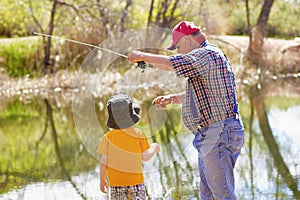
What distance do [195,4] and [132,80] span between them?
4660 millimetres

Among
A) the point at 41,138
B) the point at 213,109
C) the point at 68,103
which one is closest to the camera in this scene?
the point at 213,109

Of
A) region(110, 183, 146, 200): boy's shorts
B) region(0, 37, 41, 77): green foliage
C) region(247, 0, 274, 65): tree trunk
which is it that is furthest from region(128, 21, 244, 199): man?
region(0, 37, 41, 77): green foliage

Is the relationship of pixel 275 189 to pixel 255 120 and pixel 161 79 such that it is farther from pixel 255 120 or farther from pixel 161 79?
→ pixel 161 79

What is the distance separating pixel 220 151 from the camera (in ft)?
10.6

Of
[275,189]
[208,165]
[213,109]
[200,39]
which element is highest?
[200,39]

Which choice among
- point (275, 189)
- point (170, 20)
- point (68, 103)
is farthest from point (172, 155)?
point (170, 20)

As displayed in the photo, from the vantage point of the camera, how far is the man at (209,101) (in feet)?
10.2

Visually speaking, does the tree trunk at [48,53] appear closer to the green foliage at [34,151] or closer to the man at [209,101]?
the green foliage at [34,151]

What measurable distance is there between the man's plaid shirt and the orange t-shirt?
1.07 feet

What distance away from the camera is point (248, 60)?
14805 mm

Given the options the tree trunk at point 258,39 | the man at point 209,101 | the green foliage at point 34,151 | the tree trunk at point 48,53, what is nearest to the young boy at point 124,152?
the man at point 209,101

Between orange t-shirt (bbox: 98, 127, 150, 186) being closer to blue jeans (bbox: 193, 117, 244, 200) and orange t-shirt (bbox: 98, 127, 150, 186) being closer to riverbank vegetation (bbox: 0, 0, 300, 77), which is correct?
blue jeans (bbox: 193, 117, 244, 200)

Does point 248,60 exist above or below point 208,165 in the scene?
below

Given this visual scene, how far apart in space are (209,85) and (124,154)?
558 mm
